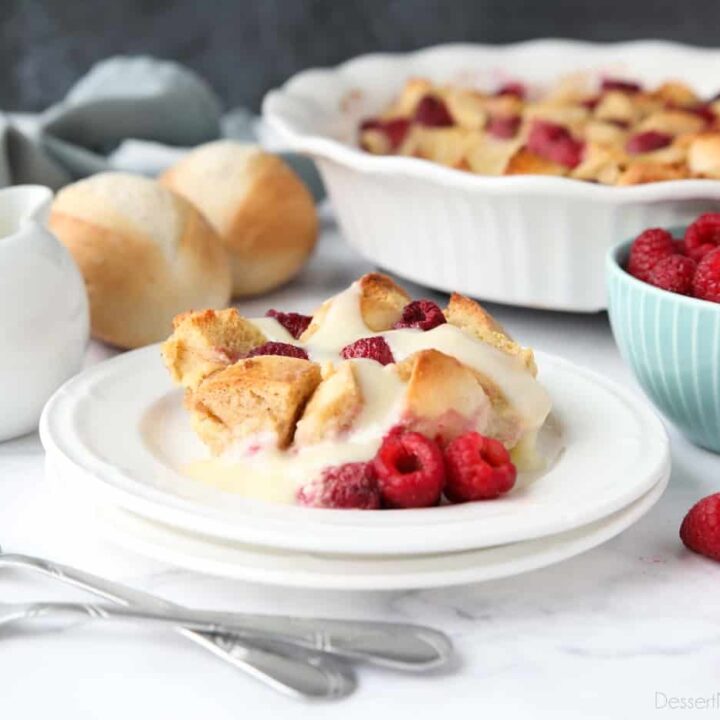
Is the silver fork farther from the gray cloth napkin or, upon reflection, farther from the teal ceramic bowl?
the gray cloth napkin

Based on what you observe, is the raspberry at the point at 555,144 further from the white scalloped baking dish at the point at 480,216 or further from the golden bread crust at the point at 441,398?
the golden bread crust at the point at 441,398

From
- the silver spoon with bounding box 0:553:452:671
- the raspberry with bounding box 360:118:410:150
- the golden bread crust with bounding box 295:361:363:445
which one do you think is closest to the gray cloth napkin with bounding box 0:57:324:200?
the raspberry with bounding box 360:118:410:150

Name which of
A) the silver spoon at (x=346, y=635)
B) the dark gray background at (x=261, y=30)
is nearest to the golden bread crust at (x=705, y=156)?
the silver spoon at (x=346, y=635)

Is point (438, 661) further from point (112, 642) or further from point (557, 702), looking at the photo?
point (112, 642)

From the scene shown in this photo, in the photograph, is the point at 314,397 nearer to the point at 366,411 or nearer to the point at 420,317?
the point at 366,411

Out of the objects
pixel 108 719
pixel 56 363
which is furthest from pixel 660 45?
pixel 108 719

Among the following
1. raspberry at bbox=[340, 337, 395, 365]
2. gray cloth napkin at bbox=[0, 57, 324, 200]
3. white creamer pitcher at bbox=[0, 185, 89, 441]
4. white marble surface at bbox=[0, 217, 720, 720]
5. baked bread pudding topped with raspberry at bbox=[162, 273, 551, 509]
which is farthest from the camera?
gray cloth napkin at bbox=[0, 57, 324, 200]

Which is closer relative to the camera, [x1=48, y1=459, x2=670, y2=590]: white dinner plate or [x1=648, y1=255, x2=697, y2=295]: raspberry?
[x1=48, y1=459, x2=670, y2=590]: white dinner plate
